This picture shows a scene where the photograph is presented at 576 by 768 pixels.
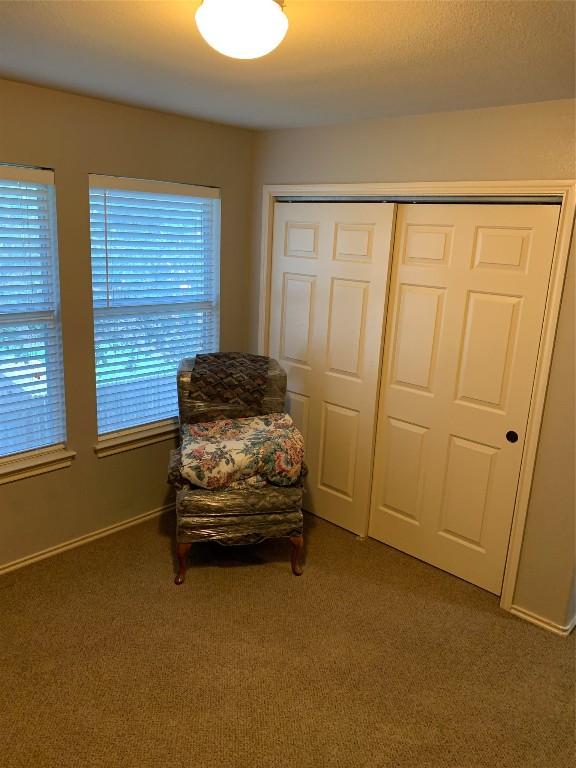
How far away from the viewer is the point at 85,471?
3117mm

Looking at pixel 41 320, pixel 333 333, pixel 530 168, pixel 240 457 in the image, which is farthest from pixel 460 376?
pixel 41 320

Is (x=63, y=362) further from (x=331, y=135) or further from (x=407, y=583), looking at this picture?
(x=407, y=583)

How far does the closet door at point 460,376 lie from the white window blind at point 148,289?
1201 millimetres

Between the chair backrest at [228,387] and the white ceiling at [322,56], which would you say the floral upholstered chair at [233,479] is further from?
the white ceiling at [322,56]

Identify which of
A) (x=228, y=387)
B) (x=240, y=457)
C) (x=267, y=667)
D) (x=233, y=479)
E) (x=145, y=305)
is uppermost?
(x=145, y=305)

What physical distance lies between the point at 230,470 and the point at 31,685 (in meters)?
1.20

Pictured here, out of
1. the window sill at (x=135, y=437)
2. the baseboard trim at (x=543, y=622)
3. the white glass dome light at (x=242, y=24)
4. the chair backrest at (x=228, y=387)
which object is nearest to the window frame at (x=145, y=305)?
the window sill at (x=135, y=437)

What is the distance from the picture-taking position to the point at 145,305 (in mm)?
3244

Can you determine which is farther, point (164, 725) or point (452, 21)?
point (164, 725)

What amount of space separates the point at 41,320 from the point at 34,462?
716 millimetres

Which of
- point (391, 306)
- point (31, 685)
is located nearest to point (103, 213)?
point (391, 306)

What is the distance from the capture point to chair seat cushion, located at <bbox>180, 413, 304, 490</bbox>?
2812mm

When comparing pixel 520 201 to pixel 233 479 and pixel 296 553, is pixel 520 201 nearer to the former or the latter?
pixel 233 479

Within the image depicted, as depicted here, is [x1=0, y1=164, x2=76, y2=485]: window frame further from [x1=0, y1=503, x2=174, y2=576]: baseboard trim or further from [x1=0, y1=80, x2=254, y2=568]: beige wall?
[x1=0, y1=503, x2=174, y2=576]: baseboard trim
